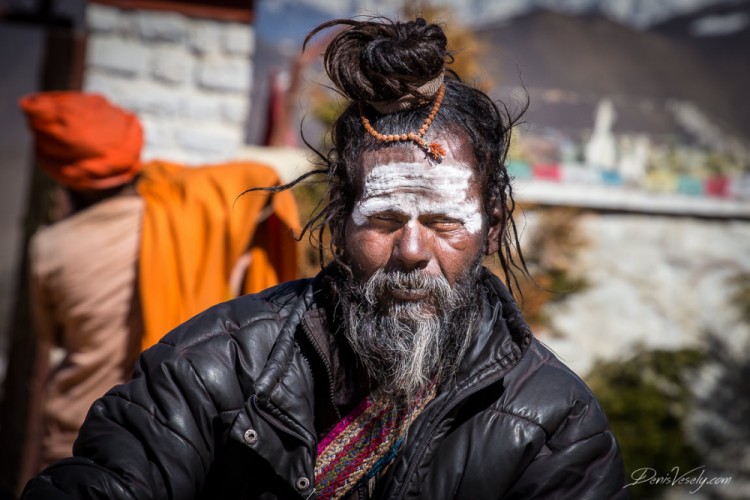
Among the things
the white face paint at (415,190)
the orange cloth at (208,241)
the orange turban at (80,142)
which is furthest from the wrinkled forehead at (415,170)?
the orange turban at (80,142)

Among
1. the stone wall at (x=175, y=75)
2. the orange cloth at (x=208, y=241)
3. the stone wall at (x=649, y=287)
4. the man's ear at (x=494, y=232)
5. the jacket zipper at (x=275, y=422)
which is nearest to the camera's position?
the jacket zipper at (x=275, y=422)

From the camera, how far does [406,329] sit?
6.57ft

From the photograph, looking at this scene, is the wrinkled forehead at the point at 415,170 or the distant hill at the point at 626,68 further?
the distant hill at the point at 626,68

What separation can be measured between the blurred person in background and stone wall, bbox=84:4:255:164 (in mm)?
1156

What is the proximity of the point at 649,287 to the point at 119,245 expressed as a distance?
4.38 metres

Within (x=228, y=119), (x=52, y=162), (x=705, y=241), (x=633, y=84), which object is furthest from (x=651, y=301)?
(x=52, y=162)

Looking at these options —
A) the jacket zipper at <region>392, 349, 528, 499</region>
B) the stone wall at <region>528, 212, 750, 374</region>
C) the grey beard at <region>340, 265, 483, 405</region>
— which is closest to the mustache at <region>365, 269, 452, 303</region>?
the grey beard at <region>340, 265, 483, 405</region>

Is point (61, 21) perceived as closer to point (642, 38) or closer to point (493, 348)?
point (493, 348)

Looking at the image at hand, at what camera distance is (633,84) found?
703cm

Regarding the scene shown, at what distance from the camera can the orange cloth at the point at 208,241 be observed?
347cm

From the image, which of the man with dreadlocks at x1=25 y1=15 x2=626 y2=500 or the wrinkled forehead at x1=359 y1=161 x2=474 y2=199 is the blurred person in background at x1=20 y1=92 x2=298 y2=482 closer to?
the man with dreadlocks at x1=25 y1=15 x2=626 y2=500

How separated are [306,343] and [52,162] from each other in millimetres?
2303

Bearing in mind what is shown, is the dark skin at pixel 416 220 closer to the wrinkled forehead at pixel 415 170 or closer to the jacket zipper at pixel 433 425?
the wrinkled forehead at pixel 415 170

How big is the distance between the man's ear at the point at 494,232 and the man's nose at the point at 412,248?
264mm
